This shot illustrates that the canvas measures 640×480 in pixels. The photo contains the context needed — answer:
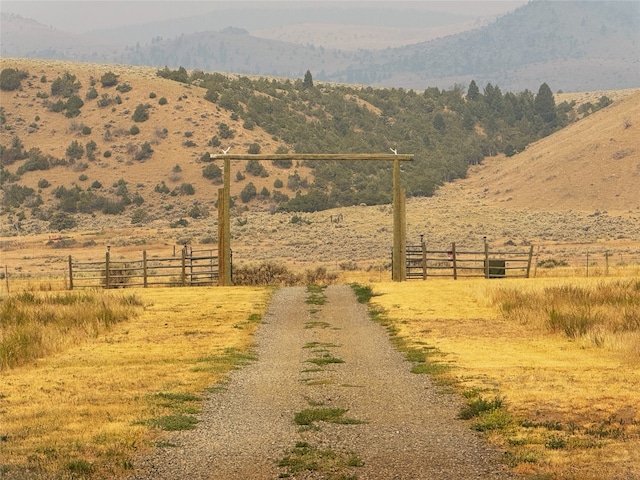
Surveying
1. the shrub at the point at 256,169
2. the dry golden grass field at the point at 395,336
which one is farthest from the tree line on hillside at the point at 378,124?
the dry golden grass field at the point at 395,336

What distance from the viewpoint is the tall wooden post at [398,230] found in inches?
1522

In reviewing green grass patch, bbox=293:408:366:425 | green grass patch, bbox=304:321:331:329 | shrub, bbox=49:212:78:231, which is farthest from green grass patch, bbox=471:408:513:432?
shrub, bbox=49:212:78:231

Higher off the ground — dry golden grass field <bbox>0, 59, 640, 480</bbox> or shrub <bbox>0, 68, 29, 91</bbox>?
shrub <bbox>0, 68, 29, 91</bbox>

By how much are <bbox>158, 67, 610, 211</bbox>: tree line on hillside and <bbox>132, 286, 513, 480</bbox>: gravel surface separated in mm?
73737

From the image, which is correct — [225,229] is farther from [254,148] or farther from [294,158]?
[254,148]

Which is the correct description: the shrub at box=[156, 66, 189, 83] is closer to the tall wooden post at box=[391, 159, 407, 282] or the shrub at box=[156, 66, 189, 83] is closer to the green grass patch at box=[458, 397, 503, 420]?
the tall wooden post at box=[391, 159, 407, 282]

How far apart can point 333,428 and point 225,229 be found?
26.2 m

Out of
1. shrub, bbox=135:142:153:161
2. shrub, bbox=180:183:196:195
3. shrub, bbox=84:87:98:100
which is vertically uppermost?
shrub, bbox=84:87:98:100

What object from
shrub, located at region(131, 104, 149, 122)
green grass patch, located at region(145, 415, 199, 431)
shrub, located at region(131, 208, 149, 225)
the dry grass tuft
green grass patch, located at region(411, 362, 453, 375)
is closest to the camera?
the dry grass tuft

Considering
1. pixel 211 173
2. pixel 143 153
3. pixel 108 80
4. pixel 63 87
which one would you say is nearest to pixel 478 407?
pixel 211 173

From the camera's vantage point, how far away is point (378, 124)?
13250 cm

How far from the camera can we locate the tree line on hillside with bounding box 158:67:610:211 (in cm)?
10469

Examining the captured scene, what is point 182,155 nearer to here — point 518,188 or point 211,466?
point 518,188

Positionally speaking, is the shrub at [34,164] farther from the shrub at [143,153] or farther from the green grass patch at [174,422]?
the green grass patch at [174,422]
